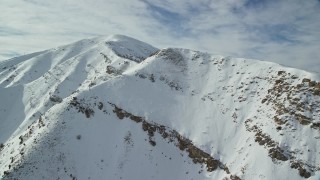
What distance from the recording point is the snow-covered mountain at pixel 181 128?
160ft

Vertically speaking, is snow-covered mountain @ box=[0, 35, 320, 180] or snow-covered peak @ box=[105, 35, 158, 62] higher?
snow-covered peak @ box=[105, 35, 158, 62]

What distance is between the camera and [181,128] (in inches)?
2303

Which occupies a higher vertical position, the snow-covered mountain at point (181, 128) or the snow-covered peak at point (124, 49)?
the snow-covered peak at point (124, 49)

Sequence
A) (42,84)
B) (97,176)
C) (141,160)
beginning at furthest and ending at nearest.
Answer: (42,84)
(141,160)
(97,176)

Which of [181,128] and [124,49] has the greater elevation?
[124,49]

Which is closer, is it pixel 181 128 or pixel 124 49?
pixel 181 128

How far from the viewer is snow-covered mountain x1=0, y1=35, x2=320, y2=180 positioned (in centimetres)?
4875

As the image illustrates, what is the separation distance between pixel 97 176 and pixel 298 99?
3500 cm

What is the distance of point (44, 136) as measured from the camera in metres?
52.1

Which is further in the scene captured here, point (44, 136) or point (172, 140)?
point (172, 140)

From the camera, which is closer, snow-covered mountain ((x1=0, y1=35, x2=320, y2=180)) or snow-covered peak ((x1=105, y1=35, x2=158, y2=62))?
snow-covered mountain ((x1=0, y1=35, x2=320, y2=180))

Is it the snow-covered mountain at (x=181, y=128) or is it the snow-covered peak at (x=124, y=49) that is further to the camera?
the snow-covered peak at (x=124, y=49)

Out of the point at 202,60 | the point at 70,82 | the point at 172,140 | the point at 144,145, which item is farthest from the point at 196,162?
the point at 70,82

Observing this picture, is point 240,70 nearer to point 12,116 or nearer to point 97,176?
point 97,176
